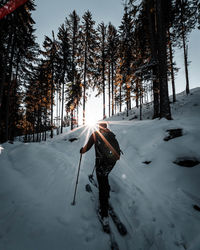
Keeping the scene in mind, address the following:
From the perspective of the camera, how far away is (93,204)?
305cm

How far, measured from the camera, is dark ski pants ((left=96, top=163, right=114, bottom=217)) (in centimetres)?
281

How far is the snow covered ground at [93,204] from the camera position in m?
2.12

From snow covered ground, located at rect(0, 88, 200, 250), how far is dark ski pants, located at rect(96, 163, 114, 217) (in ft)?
1.03

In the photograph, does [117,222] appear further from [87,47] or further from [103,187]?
[87,47]

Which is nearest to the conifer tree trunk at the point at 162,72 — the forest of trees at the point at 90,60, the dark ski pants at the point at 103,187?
the forest of trees at the point at 90,60

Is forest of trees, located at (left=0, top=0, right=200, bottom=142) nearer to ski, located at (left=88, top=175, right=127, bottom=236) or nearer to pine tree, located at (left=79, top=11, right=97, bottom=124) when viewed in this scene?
pine tree, located at (left=79, top=11, right=97, bottom=124)

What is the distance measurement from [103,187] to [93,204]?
A: 0.60 m

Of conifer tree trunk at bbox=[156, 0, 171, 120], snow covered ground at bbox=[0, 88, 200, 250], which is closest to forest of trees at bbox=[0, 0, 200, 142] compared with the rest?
conifer tree trunk at bbox=[156, 0, 171, 120]

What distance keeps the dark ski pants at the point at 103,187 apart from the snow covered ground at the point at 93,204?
1.03 feet

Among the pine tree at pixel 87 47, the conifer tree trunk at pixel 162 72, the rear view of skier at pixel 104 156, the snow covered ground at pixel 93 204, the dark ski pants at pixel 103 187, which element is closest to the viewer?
the snow covered ground at pixel 93 204

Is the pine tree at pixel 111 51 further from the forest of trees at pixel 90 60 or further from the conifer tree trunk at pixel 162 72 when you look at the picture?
the conifer tree trunk at pixel 162 72

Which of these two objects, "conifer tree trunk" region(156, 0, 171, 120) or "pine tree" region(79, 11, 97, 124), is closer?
"conifer tree trunk" region(156, 0, 171, 120)

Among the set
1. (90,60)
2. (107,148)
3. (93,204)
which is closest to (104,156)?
(107,148)

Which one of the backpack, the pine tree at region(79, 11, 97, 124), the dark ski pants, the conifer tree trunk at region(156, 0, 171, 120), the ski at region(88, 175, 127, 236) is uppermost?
the pine tree at region(79, 11, 97, 124)
